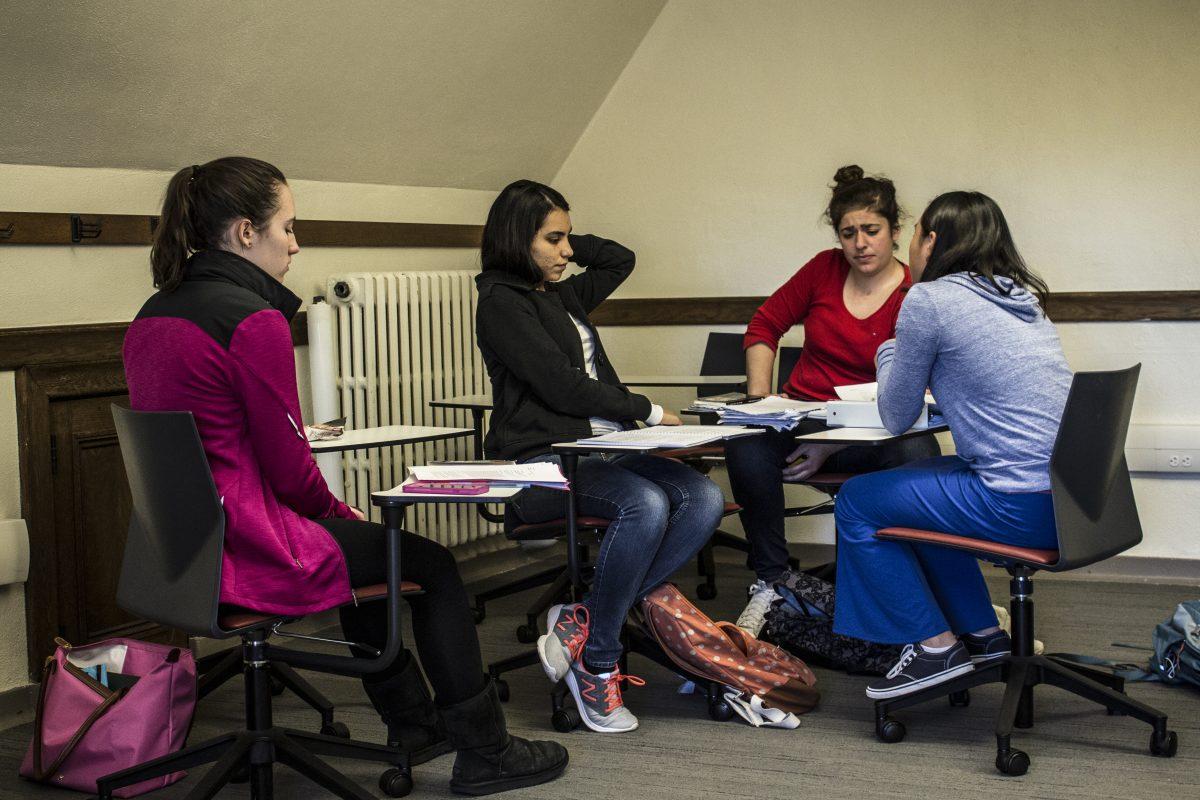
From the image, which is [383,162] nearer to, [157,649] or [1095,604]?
[157,649]

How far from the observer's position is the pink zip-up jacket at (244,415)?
2100 millimetres

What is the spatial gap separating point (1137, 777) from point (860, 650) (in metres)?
0.83

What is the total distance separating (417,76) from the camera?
12.5ft

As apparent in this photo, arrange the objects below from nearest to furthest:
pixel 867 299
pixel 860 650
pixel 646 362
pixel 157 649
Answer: pixel 157 649
pixel 860 650
pixel 867 299
pixel 646 362

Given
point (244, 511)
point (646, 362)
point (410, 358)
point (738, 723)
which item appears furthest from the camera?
point (646, 362)

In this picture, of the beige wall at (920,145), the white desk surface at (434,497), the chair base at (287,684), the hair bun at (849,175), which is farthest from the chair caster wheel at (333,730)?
the beige wall at (920,145)

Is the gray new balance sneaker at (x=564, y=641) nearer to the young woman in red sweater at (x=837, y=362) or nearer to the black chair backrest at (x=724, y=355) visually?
the young woman in red sweater at (x=837, y=362)

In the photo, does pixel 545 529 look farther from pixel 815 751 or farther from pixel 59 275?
pixel 59 275

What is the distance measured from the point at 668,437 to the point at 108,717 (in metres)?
1.25

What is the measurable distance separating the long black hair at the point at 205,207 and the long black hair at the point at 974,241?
137cm

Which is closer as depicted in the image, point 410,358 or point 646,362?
point 410,358

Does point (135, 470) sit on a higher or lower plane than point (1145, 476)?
higher

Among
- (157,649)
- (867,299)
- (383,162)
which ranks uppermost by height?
(383,162)

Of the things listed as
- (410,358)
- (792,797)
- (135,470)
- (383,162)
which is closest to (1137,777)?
(792,797)
